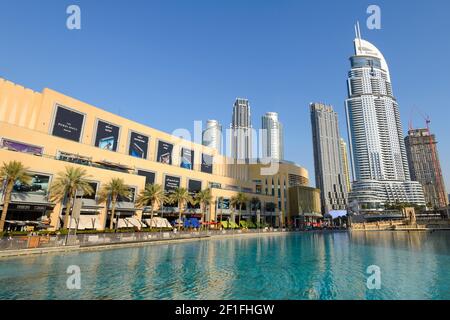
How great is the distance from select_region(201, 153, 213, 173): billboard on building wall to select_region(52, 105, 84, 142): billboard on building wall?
1500 inches

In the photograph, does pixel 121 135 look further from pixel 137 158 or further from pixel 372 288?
pixel 372 288

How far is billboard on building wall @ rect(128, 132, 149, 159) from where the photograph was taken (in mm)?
64062

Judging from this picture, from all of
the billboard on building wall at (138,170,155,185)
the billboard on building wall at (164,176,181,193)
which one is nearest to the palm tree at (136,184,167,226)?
the billboard on building wall at (138,170,155,185)

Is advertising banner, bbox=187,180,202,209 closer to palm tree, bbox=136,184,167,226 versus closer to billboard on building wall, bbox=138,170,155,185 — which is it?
billboard on building wall, bbox=138,170,155,185

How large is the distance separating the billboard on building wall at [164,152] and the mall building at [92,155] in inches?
1.1

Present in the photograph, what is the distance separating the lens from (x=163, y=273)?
1858 cm

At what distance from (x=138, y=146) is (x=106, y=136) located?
8.68 meters

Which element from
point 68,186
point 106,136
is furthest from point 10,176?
point 106,136

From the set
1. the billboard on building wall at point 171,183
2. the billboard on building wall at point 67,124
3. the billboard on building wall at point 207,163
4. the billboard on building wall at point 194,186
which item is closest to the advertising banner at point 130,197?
the billboard on building wall at point 171,183

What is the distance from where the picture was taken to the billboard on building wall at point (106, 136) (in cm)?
5722

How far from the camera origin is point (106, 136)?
193ft

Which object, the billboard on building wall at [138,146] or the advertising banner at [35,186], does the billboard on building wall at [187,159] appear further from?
the advertising banner at [35,186]

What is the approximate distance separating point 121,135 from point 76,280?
169 feet
